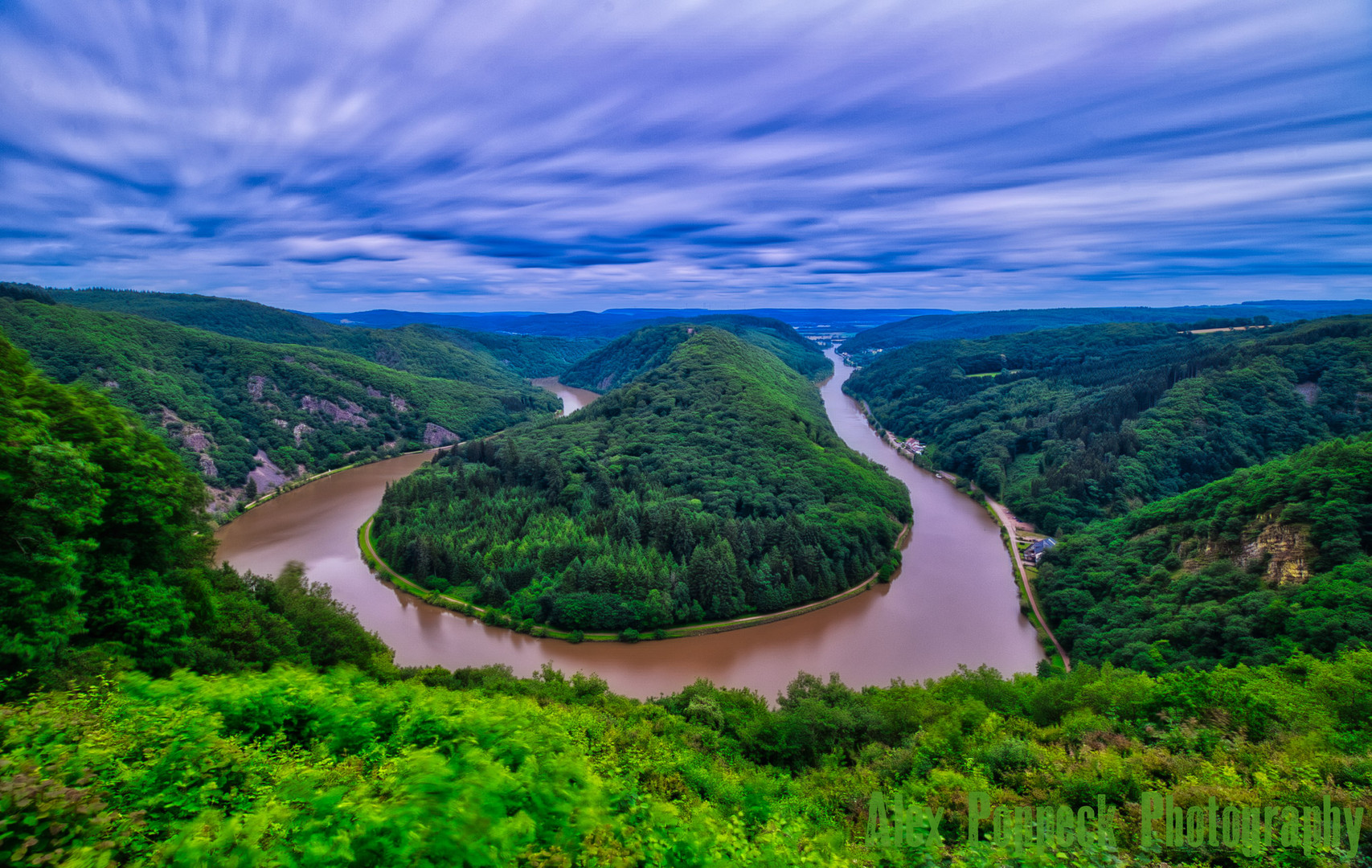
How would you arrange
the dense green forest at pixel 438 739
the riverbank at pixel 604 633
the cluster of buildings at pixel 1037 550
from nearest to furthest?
1. the dense green forest at pixel 438 739
2. the riverbank at pixel 604 633
3. the cluster of buildings at pixel 1037 550

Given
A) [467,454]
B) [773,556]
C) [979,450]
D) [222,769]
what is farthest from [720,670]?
[979,450]

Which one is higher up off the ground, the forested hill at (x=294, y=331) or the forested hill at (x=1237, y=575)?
the forested hill at (x=294, y=331)

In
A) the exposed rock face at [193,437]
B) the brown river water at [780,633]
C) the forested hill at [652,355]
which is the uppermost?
the forested hill at [652,355]

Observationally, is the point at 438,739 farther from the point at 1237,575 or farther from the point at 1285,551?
the point at 1285,551

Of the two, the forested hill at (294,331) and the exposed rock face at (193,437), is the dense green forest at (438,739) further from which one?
the forested hill at (294,331)

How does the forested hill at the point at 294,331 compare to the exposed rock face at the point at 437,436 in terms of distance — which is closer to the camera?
the exposed rock face at the point at 437,436

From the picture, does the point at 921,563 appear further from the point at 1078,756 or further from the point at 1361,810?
the point at 1361,810

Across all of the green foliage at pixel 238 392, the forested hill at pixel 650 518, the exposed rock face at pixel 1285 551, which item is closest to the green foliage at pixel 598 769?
the exposed rock face at pixel 1285 551
